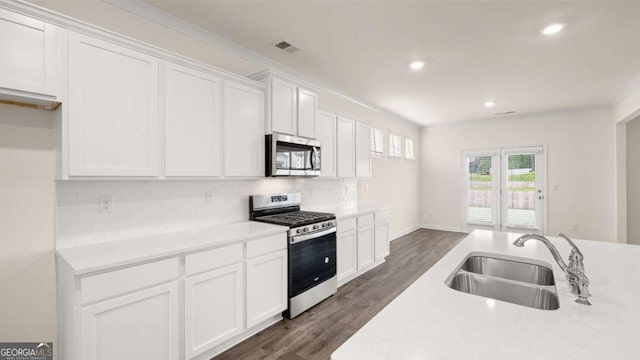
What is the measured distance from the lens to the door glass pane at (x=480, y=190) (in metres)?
6.75

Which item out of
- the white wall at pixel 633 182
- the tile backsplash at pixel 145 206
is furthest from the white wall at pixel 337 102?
the white wall at pixel 633 182

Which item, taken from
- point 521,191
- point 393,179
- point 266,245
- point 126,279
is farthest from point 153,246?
point 521,191

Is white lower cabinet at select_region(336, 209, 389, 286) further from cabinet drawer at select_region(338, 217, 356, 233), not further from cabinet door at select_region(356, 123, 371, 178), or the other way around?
cabinet door at select_region(356, 123, 371, 178)

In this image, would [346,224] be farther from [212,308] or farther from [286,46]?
[286,46]

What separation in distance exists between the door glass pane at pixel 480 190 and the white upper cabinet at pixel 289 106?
5.26 m

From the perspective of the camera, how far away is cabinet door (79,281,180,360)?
1.55 metres

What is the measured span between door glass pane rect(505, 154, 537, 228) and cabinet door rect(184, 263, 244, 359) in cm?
665

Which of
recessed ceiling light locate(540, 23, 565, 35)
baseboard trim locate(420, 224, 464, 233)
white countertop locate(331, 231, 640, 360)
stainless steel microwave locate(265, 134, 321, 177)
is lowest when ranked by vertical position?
baseboard trim locate(420, 224, 464, 233)

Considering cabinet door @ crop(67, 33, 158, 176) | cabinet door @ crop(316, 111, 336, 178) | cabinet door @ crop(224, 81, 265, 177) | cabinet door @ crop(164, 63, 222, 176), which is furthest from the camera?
cabinet door @ crop(316, 111, 336, 178)

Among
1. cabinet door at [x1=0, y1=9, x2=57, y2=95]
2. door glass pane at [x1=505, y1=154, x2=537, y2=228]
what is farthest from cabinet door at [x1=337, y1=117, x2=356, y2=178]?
door glass pane at [x1=505, y1=154, x2=537, y2=228]

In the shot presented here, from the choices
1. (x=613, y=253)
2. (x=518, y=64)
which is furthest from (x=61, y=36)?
(x=518, y=64)

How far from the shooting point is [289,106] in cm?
308

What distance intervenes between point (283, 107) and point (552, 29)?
2.71 meters

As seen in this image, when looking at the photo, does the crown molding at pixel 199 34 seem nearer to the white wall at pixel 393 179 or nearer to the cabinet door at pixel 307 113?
the cabinet door at pixel 307 113
